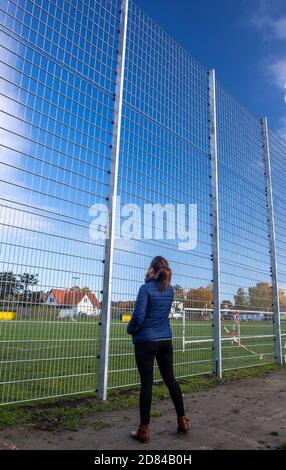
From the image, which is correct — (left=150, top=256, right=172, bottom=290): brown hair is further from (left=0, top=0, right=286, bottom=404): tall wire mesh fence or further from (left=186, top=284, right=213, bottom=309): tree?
(left=186, top=284, right=213, bottom=309): tree

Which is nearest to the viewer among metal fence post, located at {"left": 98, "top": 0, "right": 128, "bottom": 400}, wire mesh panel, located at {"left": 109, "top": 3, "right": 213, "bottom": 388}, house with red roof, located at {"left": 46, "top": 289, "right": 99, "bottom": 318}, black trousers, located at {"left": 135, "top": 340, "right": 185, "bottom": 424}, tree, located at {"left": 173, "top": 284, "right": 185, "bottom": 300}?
black trousers, located at {"left": 135, "top": 340, "right": 185, "bottom": 424}

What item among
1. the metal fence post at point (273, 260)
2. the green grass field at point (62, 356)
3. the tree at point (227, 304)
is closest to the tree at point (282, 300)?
the metal fence post at point (273, 260)

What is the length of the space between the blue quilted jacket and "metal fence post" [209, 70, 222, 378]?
3473mm

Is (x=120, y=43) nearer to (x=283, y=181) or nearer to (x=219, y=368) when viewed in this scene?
(x=219, y=368)

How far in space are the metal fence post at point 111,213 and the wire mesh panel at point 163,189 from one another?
0.47 ft

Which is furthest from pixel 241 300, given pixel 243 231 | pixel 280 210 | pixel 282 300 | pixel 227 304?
pixel 280 210

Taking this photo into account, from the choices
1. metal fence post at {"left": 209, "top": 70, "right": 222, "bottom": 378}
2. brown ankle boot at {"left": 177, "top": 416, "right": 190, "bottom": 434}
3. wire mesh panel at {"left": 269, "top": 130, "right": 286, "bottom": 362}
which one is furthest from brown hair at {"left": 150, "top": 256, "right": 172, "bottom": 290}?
wire mesh panel at {"left": 269, "top": 130, "right": 286, "bottom": 362}

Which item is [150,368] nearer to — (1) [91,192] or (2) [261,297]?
(1) [91,192]

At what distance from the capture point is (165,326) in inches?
145

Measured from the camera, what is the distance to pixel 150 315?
11.8 ft

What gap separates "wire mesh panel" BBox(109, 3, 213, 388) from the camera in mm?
5457

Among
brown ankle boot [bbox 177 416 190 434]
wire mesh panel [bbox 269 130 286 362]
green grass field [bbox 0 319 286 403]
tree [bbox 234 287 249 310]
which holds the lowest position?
brown ankle boot [bbox 177 416 190 434]

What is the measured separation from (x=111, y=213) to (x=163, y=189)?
1306 millimetres

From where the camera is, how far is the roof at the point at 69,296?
462cm
